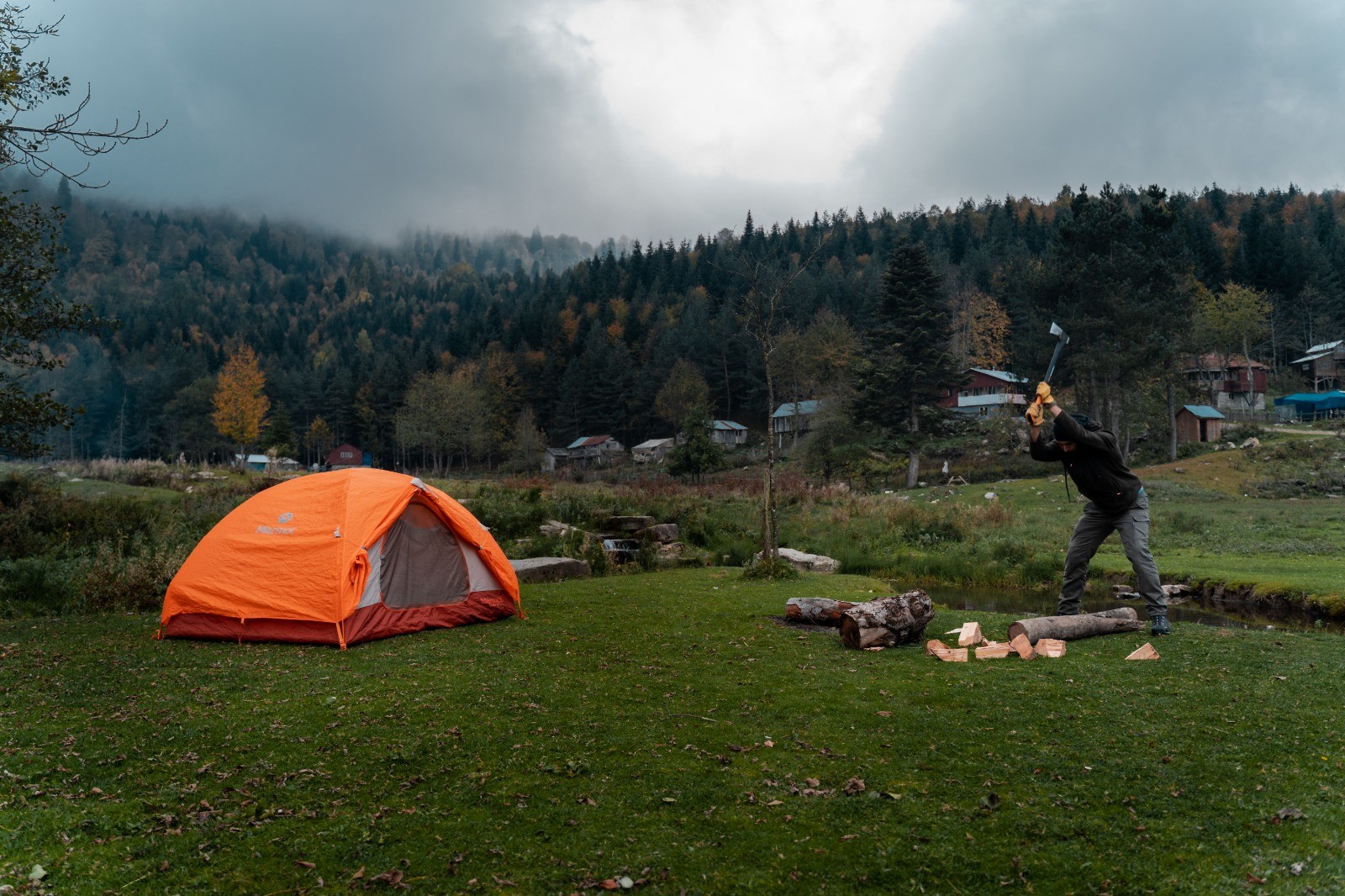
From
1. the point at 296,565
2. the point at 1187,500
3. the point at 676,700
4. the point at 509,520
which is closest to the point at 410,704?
the point at 676,700

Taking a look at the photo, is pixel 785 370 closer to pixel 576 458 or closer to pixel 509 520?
pixel 576 458

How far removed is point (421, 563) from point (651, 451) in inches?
2500

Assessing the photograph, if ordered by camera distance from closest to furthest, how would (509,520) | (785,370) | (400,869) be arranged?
(400,869)
(509,520)
(785,370)

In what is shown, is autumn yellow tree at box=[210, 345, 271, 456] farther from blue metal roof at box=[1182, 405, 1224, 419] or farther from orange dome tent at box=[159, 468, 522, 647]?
blue metal roof at box=[1182, 405, 1224, 419]

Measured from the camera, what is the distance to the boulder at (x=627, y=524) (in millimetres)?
23766

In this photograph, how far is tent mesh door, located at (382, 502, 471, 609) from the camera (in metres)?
10.6

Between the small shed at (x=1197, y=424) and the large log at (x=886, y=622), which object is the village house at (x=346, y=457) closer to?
the small shed at (x=1197, y=424)

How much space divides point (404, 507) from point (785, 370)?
6036cm

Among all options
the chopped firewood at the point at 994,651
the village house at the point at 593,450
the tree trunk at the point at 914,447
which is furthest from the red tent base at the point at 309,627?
the village house at the point at 593,450

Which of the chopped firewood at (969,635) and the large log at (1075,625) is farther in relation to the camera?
the chopped firewood at (969,635)

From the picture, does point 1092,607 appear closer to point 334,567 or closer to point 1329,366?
point 334,567

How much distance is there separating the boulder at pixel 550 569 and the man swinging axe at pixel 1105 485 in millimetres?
10956

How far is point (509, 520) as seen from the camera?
22703 mm

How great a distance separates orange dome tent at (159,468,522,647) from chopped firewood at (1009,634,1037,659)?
732cm
